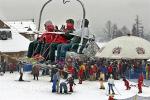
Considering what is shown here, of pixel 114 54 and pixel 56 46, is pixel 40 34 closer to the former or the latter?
pixel 56 46

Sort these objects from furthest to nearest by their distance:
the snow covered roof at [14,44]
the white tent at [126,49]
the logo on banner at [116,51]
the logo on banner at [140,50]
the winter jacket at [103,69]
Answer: the snow covered roof at [14,44]
the logo on banner at [116,51]
the logo on banner at [140,50]
the white tent at [126,49]
the winter jacket at [103,69]

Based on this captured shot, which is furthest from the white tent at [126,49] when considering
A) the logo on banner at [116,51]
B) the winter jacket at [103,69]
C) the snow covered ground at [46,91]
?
the snow covered ground at [46,91]

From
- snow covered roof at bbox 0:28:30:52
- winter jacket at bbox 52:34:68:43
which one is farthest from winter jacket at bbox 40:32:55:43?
snow covered roof at bbox 0:28:30:52

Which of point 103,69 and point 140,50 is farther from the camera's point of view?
point 140,50

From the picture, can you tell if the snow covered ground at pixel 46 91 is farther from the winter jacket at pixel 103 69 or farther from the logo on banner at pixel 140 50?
the logo on banner at pixel 140 50

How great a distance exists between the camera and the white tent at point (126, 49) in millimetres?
32312

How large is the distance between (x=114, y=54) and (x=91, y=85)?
7.65m

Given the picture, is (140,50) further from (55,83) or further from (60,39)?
(60,39)

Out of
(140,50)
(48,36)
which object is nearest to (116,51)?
(140,50)

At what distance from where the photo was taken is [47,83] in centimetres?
2581

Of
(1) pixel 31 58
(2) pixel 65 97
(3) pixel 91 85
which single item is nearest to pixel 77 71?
(3) pixel 91 85

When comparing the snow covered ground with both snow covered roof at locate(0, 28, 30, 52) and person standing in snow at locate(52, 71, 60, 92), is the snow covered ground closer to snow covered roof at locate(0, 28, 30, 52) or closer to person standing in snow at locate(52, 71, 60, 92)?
person standing in snow at locate(52, 71, 60, 92)

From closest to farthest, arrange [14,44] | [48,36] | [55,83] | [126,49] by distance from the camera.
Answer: [48,36]
[55,83]
[126,49]
[14,44]

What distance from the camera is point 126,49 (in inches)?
1309
